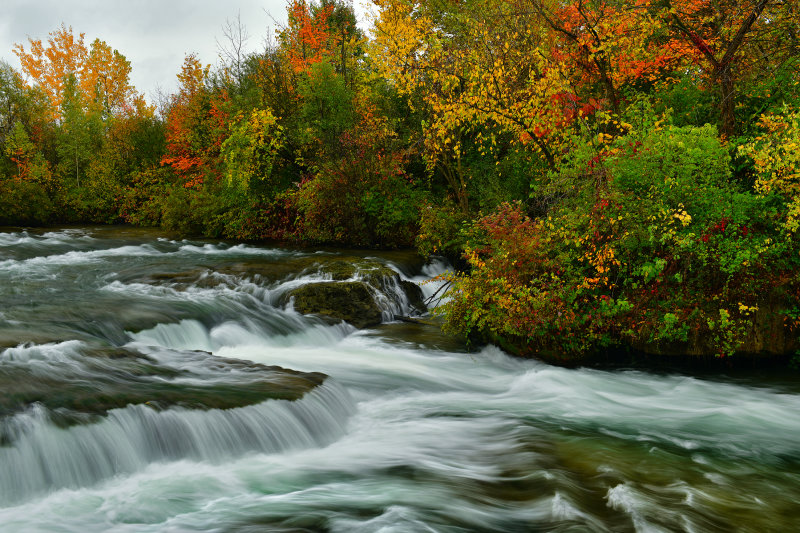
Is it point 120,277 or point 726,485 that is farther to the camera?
point 120,277

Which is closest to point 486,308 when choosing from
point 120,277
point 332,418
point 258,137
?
point 332,418

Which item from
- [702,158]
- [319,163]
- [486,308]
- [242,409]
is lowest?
[242,409]

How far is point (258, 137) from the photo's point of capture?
1936 centimetres

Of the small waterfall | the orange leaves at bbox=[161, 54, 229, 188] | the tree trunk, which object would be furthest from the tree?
the orange leaves at bbox=[161, 54, 229, 188]

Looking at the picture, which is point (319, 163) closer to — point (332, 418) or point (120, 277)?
point (120, 277)

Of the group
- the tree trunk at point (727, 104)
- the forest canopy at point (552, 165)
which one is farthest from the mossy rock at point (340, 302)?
the tree trunk at point (727, 104)

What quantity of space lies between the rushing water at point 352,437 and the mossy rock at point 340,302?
1.14 metres

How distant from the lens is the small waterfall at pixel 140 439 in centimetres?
475

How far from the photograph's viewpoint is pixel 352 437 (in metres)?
6.36

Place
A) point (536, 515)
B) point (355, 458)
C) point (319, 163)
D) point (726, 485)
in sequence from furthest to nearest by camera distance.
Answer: point (319, 163), point (355, 458), point (726, 485), point (536, 515)

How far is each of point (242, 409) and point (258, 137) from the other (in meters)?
15.0

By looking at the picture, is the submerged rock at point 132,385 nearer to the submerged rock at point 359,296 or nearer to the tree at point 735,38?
the submerged rock at point 359,296

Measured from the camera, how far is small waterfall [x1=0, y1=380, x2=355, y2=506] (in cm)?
475

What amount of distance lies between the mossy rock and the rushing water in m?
1.14
